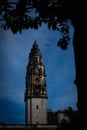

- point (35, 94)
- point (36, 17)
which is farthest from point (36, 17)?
point (35, 94)

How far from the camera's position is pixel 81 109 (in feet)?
20.5

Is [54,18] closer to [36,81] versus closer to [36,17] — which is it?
[36,17]

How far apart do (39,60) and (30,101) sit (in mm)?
11087

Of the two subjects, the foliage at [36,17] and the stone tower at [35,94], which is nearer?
the foliage at [36,17]

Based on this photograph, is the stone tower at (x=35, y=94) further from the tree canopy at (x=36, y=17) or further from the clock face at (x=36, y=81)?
the tree canopy at (x=36, y=17)

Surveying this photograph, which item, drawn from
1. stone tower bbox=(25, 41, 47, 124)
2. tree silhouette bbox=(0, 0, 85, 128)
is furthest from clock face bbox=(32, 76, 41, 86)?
tree silhouette bbox=(0, 0, 85, 128)

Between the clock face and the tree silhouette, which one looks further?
the clock face

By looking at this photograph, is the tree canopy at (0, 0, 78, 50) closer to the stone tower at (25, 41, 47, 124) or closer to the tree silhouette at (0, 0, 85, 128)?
the tree silhouette at (0, 0, 85, 128)

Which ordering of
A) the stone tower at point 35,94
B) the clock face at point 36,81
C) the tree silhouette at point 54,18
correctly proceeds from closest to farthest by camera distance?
the tree silhouette at point 54,18 < the stone tower at point 35,94 < the clock face at point 36,81

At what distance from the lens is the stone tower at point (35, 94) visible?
81812 millimetres

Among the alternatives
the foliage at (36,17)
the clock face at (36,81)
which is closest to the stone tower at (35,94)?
the clock face at (36,81)

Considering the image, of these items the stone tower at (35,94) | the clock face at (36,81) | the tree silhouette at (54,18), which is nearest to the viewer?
the tree silhouette at (54,18)

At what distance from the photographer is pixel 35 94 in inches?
3236

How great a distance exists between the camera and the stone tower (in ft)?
268
